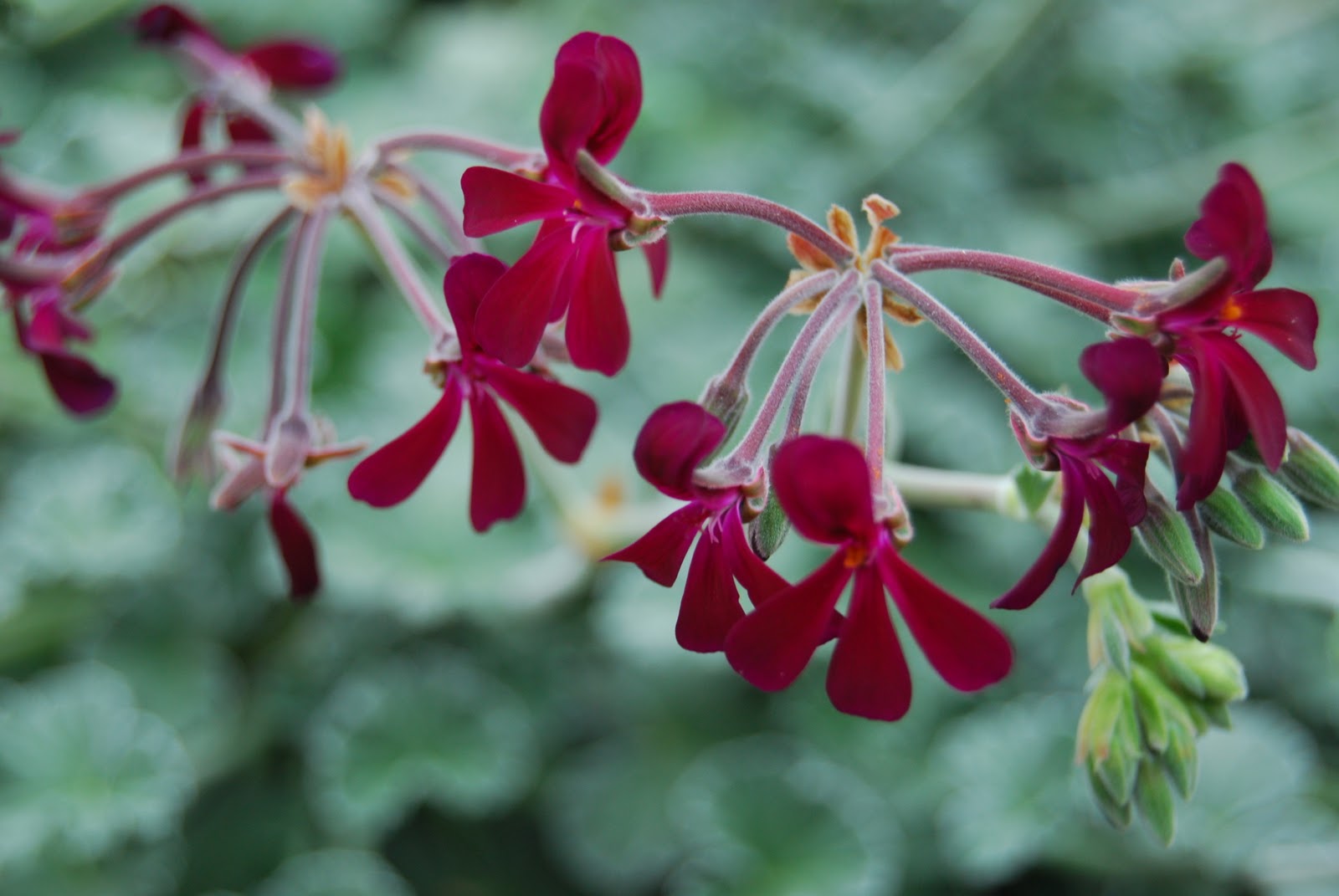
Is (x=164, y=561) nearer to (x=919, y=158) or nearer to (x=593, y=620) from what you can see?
(x=593, y=620)

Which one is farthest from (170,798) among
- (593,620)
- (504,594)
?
(593,620)

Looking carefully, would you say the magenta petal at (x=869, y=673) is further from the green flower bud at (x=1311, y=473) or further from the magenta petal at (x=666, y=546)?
the green flower bud at (x=1311, y=473)

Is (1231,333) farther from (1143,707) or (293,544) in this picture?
(293,544)

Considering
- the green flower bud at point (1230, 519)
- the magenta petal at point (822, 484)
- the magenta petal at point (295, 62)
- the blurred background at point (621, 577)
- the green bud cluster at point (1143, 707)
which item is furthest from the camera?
the blurred background at point (621, 577)

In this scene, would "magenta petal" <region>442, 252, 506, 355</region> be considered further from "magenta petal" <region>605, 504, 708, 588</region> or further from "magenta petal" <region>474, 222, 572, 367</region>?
"magenta petal" <region>605, 504, 708, 588</region>

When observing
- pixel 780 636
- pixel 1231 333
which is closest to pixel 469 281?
pixel 780 636

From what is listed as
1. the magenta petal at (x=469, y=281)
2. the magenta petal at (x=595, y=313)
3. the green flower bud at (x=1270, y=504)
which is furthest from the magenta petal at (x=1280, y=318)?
the magenta petal at (x=469, y=281)
